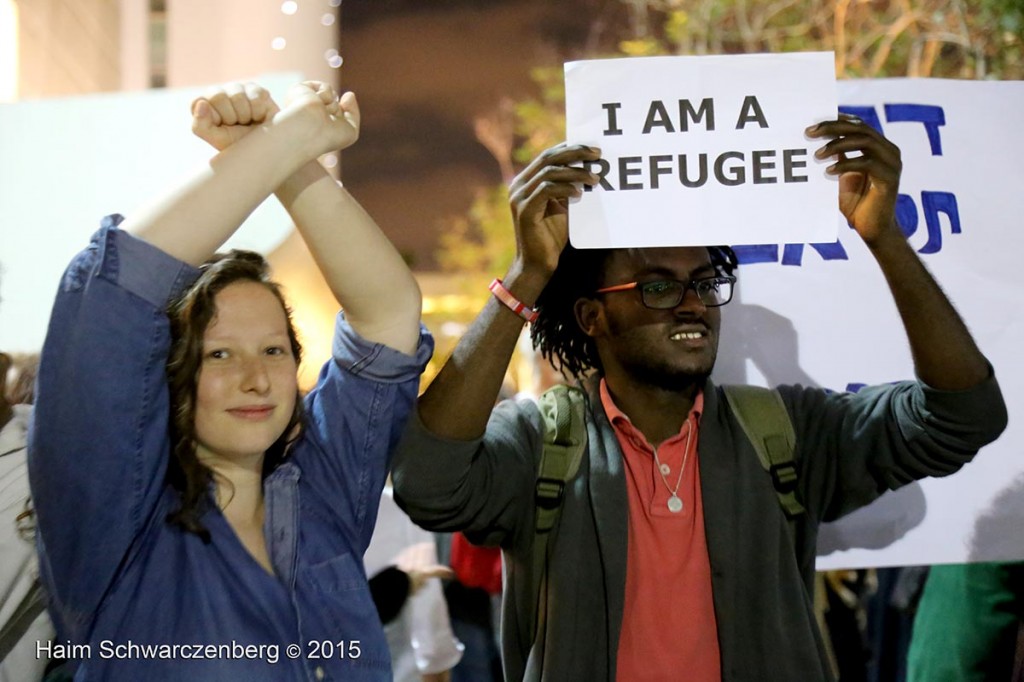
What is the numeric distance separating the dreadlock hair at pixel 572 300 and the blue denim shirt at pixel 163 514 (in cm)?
60

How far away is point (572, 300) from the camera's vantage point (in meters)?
2.28

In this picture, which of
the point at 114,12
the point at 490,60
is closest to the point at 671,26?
the point at 114,12

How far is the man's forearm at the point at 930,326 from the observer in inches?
74.4

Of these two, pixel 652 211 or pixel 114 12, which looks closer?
pixel 652 211

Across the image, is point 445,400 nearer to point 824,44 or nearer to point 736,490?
point 736,490

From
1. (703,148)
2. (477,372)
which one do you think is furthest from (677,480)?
(703,148)

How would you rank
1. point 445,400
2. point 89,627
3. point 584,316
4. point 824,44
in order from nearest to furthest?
1. point 89,627
2. point 445,400
3. point 584,316
4. point 824,44

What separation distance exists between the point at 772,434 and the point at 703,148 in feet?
1.82

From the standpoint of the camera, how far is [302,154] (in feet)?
5.03

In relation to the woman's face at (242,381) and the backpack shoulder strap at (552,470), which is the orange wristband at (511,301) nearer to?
the backpack shoulder strap at (552,470)

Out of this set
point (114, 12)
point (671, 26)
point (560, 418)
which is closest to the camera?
point (560, 418)

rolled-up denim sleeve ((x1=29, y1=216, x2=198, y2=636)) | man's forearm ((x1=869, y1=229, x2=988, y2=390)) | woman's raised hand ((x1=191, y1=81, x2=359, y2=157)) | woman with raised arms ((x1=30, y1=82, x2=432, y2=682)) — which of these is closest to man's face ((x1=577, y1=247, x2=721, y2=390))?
man's forearm ((x1=869, y1=229, x2=988, y2=390))

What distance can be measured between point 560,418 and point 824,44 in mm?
6535

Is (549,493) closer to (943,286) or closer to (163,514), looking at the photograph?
(163,514)
